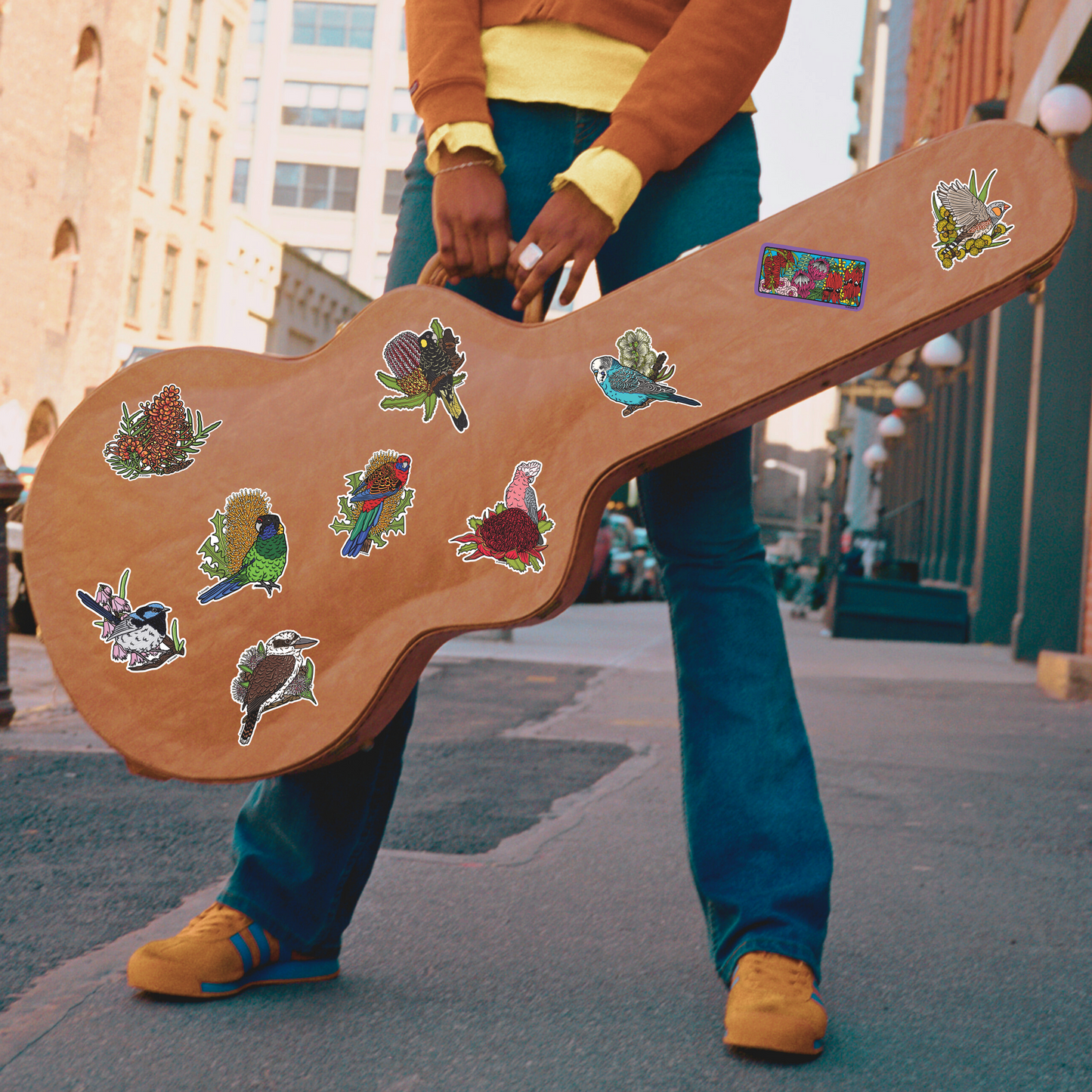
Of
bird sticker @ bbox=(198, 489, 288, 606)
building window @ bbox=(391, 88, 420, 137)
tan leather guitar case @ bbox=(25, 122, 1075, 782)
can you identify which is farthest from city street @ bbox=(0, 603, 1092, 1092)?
building window @ bbox=(391, 88, 420, 137)

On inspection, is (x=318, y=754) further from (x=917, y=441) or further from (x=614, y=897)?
(x=917, y=441)

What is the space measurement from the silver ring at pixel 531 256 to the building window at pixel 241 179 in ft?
231

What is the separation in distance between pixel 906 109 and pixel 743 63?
1377 inches

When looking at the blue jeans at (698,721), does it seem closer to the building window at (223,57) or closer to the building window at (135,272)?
the building window at (135,272)

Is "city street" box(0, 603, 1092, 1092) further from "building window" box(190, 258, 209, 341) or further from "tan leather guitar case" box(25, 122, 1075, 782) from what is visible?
"building window" box(190, 258, 209, 341)

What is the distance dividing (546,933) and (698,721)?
0.58 m

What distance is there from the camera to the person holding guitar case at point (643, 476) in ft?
6.26

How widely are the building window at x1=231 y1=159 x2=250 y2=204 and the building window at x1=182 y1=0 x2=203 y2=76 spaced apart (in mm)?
34940

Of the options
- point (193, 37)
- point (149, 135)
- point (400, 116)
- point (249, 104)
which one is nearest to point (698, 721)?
point (149, 135)

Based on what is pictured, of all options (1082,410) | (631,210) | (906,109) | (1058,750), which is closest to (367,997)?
(631,210)

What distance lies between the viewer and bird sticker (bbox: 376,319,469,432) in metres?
1.85

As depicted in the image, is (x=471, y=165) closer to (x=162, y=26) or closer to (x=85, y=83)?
(x=85, y=83)

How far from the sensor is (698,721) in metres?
1.98

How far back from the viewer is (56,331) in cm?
2784
